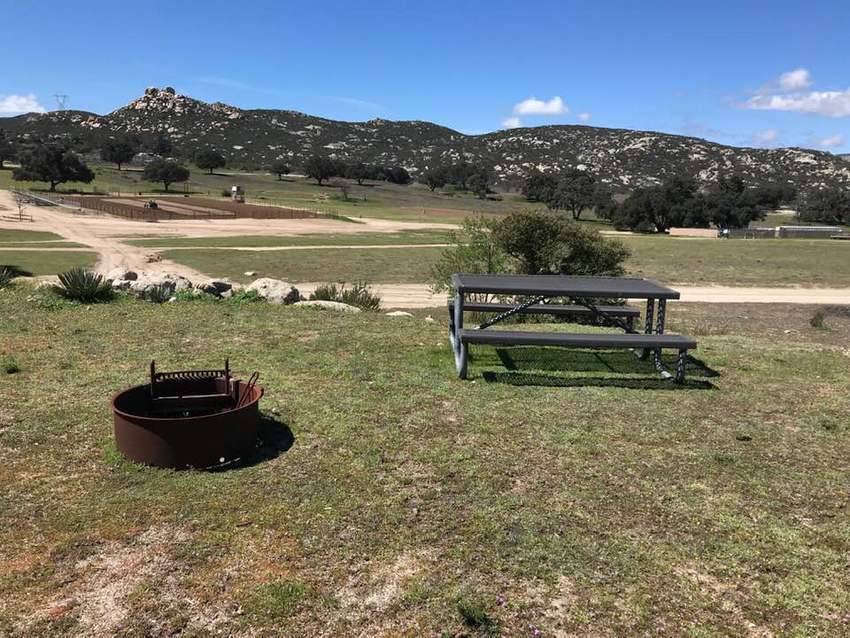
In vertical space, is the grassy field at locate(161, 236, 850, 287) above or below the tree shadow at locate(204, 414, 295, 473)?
below

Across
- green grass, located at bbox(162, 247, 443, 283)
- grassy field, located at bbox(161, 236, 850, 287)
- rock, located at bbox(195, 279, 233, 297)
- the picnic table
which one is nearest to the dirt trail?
green grass, located at bbox(162, 247, 443, 283)

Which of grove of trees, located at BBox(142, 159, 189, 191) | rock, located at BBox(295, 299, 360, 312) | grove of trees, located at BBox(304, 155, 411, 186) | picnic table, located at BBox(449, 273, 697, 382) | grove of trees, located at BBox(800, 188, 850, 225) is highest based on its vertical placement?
grove of trees, located at BBox(304, 155, 411, 186)

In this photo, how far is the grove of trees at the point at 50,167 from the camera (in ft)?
249

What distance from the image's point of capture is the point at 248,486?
15.4ft

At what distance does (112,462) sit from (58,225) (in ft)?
152

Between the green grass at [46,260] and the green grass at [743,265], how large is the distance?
2092 cm

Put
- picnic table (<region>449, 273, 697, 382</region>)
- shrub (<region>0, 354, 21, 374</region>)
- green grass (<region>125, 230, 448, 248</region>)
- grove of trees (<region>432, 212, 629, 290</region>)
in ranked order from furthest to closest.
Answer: green grass (<region>125, 230, 448, 248</region>) → grove of trees (<region>432, 212, 629, 290</region>) → picnic table (<region>449, 273, 697, 382</region>) → shrub (<region>0, 354, 21, 374</region>)

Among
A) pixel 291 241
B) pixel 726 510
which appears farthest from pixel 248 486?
pixel 291 241

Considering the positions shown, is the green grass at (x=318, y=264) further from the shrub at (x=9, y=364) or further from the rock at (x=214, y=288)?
the shrub at (x=9, y=364)

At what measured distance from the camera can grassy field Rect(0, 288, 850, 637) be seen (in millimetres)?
3395

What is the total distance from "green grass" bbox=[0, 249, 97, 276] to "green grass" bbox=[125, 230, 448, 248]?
218 inches

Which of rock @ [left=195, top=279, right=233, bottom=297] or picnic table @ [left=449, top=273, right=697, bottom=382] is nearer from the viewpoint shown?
picnic table @ [left=449, top=273, right=697, bottom=382]

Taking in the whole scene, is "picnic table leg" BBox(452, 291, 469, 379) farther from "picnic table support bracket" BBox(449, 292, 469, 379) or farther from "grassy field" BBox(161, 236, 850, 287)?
"grassy field" BBox(161, 236, 850, 287)

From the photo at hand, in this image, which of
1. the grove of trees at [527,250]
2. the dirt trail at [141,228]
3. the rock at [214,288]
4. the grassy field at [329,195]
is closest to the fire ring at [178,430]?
the rock at [214,288]
